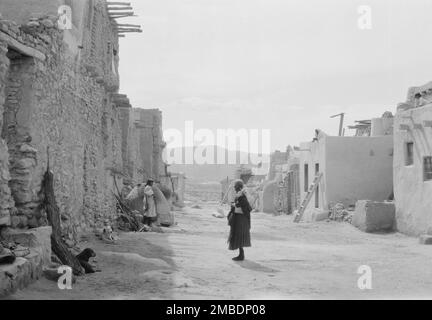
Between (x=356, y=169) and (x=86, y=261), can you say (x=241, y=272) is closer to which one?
(x=86, y=261)

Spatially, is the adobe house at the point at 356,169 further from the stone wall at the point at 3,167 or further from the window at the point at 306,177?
the stone wall at the point at 3,167

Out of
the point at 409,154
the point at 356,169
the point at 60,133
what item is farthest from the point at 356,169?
the point at 60,133

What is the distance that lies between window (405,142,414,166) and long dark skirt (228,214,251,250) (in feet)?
27.8

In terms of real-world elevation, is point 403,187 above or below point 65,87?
below

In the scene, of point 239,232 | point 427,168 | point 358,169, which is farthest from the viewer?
point 358,169

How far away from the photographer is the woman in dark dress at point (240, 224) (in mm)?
8992

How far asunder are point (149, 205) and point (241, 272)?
7.16 m

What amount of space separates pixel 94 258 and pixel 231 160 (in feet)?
478

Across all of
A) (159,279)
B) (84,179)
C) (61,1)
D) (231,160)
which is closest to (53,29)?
(61,1)

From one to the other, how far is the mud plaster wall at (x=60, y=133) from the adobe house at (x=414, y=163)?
8.78 m

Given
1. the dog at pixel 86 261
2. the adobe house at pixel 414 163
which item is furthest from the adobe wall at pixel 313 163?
the dog at pixel 86 261

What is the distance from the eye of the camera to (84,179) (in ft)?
33.4

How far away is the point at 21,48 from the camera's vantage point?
6.65 m

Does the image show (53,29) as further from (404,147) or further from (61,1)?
(404,147)
